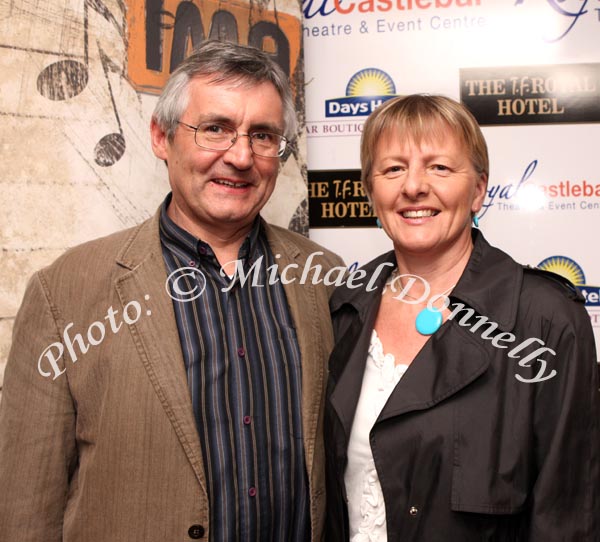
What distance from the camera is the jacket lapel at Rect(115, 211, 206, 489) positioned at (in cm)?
145

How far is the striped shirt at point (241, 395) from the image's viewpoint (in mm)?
1487

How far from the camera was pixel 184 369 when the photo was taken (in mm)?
1495

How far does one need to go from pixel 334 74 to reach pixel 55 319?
1.86 meters

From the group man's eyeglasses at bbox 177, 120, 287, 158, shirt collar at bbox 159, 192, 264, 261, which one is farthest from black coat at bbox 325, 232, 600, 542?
man's eyeglasses at bbox 177, 120, 287, 158

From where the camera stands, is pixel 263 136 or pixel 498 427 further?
pixel 263 136

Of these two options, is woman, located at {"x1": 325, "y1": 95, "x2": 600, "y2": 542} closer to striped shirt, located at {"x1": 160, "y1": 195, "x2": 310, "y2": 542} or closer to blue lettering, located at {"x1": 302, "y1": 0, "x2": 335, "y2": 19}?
striped shirt, located at {"x1": 160, "y1": 195, "x2": 310, "y2": 542}

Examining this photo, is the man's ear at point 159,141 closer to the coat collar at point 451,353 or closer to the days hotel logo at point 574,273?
the coat collar at point 451,353

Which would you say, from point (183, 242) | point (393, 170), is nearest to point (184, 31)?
point (183, 242)

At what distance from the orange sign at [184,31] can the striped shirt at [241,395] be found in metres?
0.87

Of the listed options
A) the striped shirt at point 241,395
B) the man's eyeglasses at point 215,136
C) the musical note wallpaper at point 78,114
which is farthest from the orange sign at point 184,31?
the striped shirt at point 241,395

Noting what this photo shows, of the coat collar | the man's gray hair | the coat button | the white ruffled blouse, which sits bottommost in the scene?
the coat button

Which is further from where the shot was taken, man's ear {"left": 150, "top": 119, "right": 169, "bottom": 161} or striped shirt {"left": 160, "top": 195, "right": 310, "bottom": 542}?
man's ear {"left": 150, "top": 119, "right": 169, "bottom": 161}

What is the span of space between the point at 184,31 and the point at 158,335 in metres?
1.34

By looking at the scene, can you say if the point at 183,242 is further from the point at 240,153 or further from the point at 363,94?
the point at 363,94
